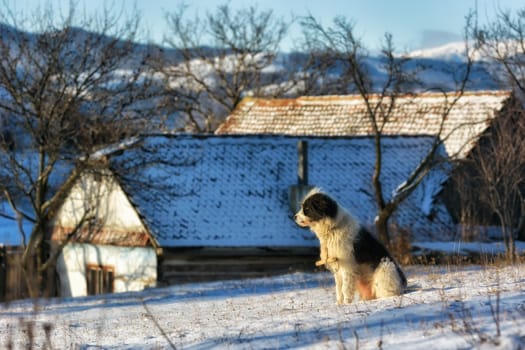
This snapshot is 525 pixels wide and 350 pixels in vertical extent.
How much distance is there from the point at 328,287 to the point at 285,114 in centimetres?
2466

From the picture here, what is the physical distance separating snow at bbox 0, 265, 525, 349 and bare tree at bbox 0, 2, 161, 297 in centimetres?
1020

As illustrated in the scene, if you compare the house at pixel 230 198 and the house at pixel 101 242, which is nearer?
the house at pixel 230 198

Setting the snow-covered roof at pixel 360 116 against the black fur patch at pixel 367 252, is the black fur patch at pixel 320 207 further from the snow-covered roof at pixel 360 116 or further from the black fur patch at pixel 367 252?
the snow-covered roof at pixel 360 116

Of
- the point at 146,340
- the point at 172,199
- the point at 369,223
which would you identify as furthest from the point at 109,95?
the point at 146,340

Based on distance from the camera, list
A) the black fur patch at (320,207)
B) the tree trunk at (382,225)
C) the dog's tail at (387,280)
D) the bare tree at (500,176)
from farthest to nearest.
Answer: the tree trunk at (382,225), the bare tree at (500,176), the black fur patch at (320,207), the dog's tail at (387,280)

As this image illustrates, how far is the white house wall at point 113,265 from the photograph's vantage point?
89.9ft

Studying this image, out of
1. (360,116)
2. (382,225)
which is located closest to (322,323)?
(382,225)

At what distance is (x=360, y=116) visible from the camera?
123 feet

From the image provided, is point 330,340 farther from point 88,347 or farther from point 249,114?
point 249,114

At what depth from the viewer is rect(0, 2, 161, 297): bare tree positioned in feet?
81.1

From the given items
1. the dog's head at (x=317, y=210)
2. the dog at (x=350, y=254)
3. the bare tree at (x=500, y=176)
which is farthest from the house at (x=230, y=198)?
the dog at (x=350, y=254)

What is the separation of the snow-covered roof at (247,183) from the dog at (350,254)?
15.2 metres

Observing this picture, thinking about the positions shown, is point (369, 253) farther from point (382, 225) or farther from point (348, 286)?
point (382, 225)

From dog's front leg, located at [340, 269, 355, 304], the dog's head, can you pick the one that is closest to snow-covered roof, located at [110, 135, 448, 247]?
the dog's head
